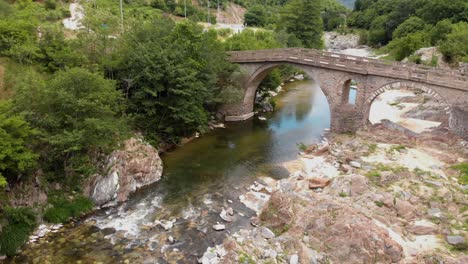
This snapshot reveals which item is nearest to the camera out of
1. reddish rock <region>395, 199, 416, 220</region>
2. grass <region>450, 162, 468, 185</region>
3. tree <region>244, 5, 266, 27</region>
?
reddish rock <region>395, 199, 416, 220</region>

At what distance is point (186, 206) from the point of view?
23078 mm

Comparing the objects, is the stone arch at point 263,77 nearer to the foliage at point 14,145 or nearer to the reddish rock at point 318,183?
the reddish rock at point 318,183

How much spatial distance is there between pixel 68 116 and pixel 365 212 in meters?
16.5

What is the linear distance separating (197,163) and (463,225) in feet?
57.5

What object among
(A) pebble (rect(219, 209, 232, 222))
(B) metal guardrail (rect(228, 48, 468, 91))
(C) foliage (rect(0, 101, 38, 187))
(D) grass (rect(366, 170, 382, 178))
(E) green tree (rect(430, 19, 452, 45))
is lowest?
(A) pebble (rect(219, 209, 232, 222))

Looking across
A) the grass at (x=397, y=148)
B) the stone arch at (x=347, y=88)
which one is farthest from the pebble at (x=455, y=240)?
the stone arch at (x=347, y=88)

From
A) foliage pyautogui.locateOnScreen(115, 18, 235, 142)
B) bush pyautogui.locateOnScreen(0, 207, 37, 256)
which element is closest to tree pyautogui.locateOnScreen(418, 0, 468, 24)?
foliage pyautogui.locateOnScreen(115, 18, 235, 142)

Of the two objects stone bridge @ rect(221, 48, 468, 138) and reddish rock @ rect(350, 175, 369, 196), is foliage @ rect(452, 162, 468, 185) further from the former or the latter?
reddish rock @ rect(350, 175, 369, 196)

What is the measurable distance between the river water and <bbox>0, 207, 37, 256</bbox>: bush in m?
0.54

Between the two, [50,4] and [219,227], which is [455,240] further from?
[50,4]

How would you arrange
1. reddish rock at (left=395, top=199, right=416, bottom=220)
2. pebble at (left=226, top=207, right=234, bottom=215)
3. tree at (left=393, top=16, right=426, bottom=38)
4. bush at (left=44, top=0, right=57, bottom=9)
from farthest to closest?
tree at (left=393, top=16, right=426, bottom=38), bush at (left=44, top=0, right=57, bottom=9), pebble at (left=226, top=207, right=234, bottom=215), reddish rock at (left=395, top=199, right=416, bottom=220)

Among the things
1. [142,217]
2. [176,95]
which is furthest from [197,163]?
[142,217]

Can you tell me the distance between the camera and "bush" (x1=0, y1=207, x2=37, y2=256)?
17859 mm

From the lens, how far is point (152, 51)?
30.0 m
